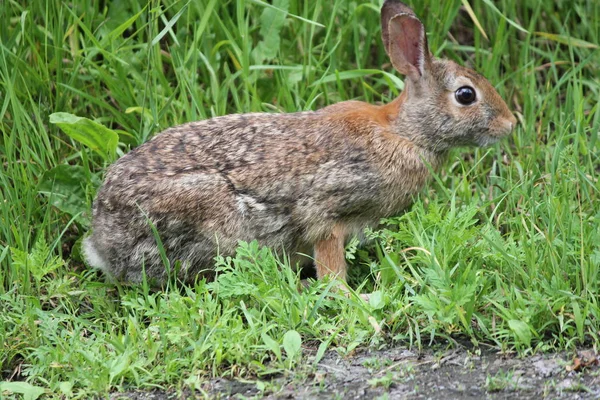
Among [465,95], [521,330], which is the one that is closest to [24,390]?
[521,330]

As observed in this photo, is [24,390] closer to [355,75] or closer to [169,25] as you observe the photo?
[169,25]

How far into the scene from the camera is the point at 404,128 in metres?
5.12

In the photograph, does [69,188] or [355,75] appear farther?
[355,75]

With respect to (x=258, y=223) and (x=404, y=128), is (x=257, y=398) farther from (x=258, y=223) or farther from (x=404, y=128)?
(x=404, y=128)

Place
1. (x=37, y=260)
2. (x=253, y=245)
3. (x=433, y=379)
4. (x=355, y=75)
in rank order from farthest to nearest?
(x=355, y=75) < (x=37, y=260) < (x=253, y=245) < (x=433, y=379)

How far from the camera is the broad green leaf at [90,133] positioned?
209 inches

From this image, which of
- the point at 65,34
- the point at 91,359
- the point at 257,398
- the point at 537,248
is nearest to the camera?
the point at 257,398

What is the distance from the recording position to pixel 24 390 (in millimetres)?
4074

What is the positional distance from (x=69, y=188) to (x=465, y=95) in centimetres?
220

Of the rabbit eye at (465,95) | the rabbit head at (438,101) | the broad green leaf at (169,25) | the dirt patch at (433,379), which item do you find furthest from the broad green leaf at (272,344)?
the broad green leaf at (169,25)

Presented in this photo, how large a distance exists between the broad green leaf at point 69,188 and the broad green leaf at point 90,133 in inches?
5.8

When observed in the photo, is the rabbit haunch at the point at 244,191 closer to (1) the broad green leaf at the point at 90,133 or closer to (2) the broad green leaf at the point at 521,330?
(1) the broad green leaf at the point at 90,133

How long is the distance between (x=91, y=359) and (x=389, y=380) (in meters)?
1.25

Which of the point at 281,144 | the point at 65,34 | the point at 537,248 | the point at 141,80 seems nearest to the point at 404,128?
the point at 281,144
